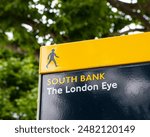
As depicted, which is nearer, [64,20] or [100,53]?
[100,53]

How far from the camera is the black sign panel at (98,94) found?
3.97m

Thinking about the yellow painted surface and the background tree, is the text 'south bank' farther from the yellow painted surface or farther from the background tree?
the background tree

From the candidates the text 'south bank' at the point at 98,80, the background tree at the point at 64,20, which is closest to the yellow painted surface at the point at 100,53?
the text 'south bank' at the point at 98,80

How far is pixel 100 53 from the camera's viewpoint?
13.9 ft

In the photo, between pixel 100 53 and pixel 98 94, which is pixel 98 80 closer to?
pixel 98 94

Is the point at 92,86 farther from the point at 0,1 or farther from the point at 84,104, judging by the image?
the point at 0,1

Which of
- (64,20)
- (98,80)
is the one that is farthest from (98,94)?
(64,20)

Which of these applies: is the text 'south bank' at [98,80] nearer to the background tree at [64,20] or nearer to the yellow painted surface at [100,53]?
the yellow painted surface at [100,53]

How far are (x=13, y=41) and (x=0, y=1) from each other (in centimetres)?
214

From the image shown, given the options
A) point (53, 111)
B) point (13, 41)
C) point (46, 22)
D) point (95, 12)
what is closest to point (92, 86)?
point (53, 111)

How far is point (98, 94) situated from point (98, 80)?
110 mm

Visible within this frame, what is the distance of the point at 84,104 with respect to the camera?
4211 mm

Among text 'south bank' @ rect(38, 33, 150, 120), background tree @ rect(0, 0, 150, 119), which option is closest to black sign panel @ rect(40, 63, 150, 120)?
text 'south bank' @ rect(38, 33, 150, 120)

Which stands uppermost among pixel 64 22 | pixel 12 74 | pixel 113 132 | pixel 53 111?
pixel 12 74
